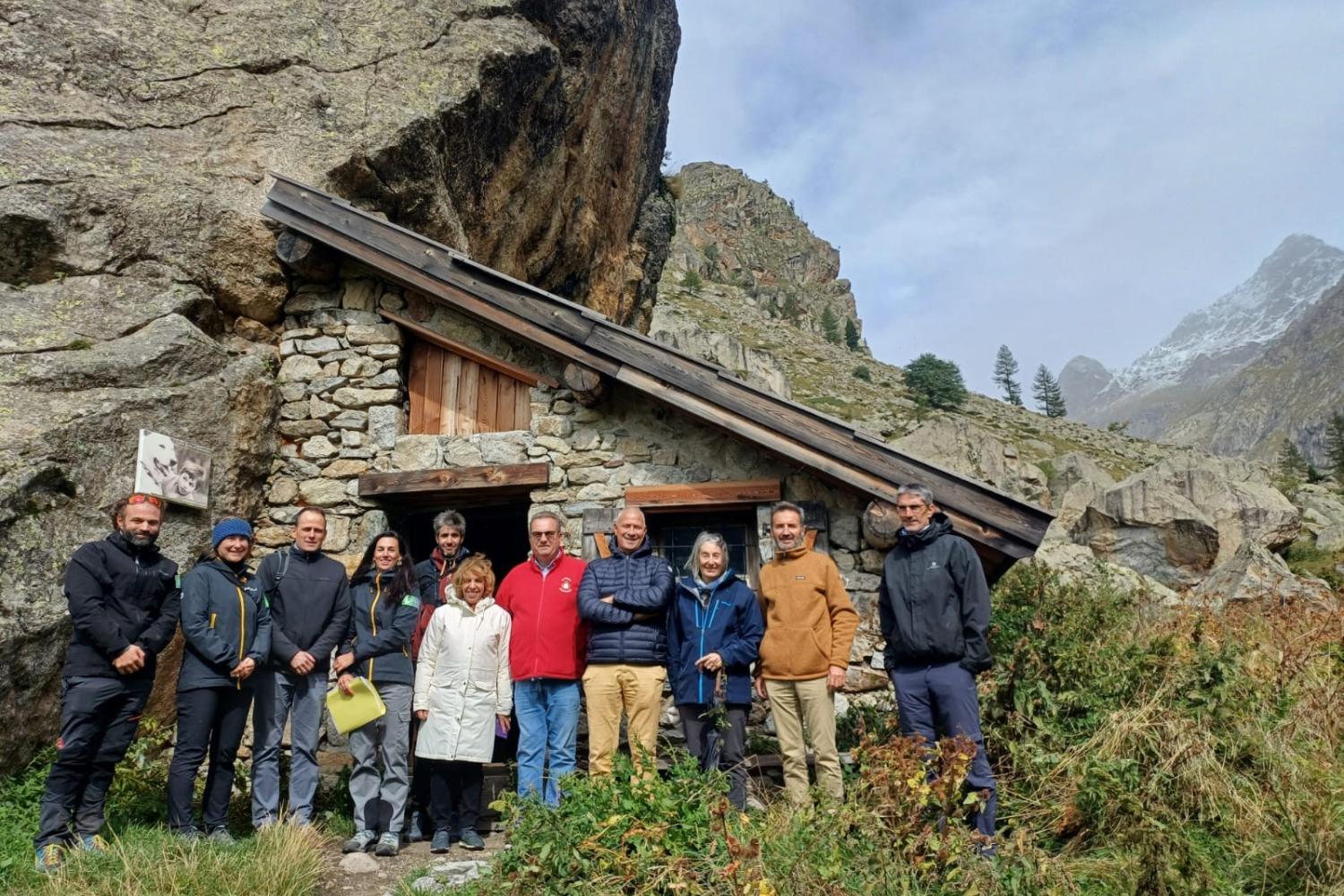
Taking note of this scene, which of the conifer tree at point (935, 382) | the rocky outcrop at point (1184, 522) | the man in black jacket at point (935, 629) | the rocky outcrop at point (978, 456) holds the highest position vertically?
the conifer tree at point (935, 382)

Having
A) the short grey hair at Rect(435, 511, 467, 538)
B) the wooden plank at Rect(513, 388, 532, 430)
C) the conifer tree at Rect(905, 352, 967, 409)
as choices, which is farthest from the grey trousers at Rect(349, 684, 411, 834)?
the conifer tree at Rect(905, 352, 967, 409)

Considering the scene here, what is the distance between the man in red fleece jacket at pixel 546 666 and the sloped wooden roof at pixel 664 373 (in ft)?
4.84

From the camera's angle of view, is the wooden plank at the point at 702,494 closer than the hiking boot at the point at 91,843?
No

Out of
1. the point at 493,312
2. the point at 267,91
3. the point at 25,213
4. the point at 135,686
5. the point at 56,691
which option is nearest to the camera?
the point at 135,686

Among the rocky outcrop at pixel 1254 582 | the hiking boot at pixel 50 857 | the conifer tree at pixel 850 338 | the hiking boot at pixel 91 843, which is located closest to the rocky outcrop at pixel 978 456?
the rocky outcrop at pixel 1254 582

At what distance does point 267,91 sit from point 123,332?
2.68 m

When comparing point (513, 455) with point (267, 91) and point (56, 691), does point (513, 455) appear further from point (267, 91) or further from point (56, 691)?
point (267, 91)

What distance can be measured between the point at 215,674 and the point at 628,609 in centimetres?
214

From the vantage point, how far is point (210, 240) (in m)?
6.43

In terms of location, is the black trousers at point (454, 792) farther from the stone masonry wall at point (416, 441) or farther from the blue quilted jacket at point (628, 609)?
the stone masonry wall at point (416, 441)

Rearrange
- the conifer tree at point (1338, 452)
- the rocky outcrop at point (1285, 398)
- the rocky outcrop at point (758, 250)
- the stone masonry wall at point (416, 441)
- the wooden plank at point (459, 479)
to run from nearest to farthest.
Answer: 1. the stone masonry wall at point (416, 441)
2. the wooden plank at point (459, 479)
3. the conifer tree at point (1338, 452)
4. the rocky outcrop at point (758, 250)
5. the rocky outcrop at point (1285, 398)

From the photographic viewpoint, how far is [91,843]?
3920 millimetres

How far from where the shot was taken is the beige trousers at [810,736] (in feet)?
14.6

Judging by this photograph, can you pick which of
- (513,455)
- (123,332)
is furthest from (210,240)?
(513,455)
